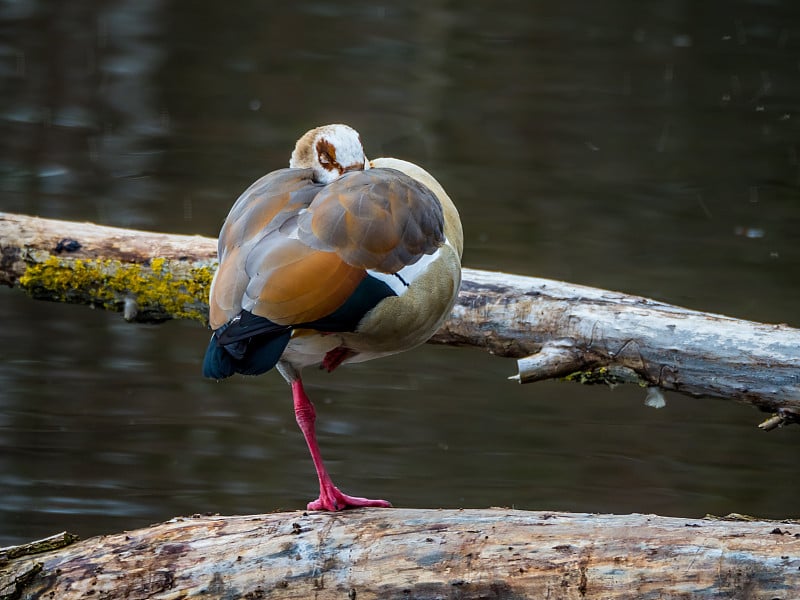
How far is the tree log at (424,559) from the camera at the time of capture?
2625mm

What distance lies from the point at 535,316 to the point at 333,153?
3.18 ft

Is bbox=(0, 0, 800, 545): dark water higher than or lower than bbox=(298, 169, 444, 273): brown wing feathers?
lower

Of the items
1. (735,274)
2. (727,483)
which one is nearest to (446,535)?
(727,483)

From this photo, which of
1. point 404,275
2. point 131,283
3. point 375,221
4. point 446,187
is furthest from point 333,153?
point 446,187

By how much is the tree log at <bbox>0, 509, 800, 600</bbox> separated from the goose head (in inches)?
38.0

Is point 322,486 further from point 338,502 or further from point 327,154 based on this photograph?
point 327,154

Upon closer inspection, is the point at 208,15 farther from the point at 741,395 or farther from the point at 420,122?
the point at 741,395

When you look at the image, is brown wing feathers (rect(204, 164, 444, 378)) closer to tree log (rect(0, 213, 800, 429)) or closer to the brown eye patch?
the brown eye patch

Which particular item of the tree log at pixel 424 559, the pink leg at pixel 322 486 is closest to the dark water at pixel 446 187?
the pink leg at pixel 322 486

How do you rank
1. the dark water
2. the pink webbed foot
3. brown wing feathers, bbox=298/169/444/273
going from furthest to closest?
the dark water
the pink webbed foot
brown wing feathers, bbox=298/169/444/273

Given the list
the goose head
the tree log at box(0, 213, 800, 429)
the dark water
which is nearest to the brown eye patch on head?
the goose head

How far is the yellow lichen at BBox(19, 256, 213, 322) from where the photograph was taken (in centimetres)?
423

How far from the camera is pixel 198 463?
210 inches

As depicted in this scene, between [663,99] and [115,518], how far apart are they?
26.7 ft
